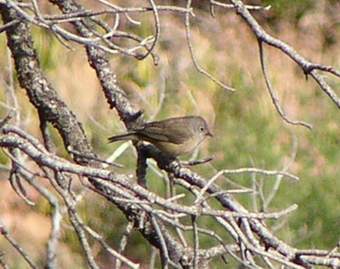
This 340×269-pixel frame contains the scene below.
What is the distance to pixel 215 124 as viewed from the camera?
6645 millimetres

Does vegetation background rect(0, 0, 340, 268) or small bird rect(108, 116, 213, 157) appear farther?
vegetation background rect(0, 0, 340, 268)

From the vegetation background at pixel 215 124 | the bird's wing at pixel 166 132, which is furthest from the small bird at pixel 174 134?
the vegetation background at pixel 215 124

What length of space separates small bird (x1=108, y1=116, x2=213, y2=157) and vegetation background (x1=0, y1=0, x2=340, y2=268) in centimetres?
54

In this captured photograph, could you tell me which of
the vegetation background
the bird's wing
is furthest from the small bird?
the vegetation background

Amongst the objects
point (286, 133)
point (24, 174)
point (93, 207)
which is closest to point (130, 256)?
point (93, 207)

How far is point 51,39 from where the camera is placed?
5.89 m

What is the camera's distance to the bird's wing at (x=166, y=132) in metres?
3.52

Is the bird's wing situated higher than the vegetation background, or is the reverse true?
the vegetation background

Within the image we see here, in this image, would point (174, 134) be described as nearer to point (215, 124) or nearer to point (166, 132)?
point (166, 132)

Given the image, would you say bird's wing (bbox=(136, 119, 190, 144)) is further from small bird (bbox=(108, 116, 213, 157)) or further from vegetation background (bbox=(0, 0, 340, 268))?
vegetation background (bbox=(0, 0, 340, 268))

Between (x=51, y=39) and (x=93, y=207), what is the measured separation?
1.06 m

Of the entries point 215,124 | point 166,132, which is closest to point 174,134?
point 166,132

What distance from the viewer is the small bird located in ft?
11.4

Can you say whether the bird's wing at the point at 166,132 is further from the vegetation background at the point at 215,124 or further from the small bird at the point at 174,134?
the vegetation background at the point at 215,124
